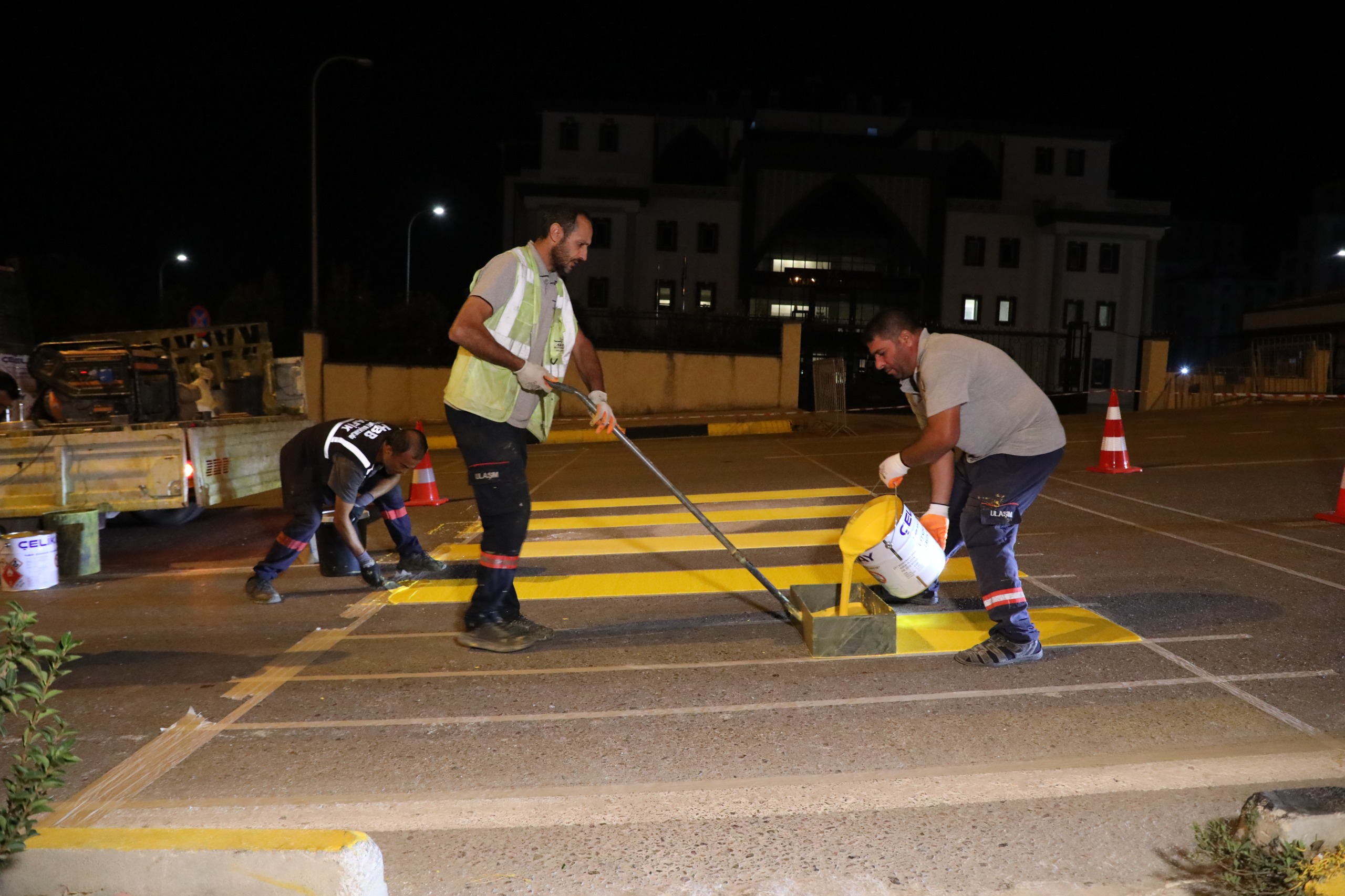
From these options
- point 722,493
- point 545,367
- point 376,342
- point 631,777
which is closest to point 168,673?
point 545,367

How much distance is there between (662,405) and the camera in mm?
23969

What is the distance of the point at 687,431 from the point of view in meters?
20.3

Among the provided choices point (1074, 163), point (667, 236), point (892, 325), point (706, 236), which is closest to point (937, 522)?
point (892, 325)

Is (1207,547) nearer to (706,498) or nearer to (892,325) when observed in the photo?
(892,325)

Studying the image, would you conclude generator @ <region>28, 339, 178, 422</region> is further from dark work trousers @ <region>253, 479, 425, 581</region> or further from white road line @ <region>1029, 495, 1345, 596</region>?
white road line @ <region>1029, 495, 1345, 596</region>

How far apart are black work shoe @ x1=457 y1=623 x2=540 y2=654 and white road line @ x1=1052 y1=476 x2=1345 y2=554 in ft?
18.1

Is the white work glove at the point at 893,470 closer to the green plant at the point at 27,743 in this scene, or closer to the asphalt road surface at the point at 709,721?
the asphalt road surface at the point at 709,721

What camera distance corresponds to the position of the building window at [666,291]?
36812 millimetres

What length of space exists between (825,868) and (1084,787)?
3.33ft

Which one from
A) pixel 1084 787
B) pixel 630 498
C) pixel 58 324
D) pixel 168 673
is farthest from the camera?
pixel 58 324

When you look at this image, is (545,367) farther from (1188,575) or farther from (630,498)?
(630,498)

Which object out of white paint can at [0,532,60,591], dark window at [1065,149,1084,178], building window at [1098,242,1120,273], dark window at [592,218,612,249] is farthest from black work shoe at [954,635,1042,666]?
dark window at [1065,149,1084,178]

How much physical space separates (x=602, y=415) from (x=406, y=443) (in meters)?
1.99

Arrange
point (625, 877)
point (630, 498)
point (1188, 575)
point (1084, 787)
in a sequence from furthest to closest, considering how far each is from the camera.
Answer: point (630, 498) → point (1188, 575) → point (1084, 787) → point (625, 877)
